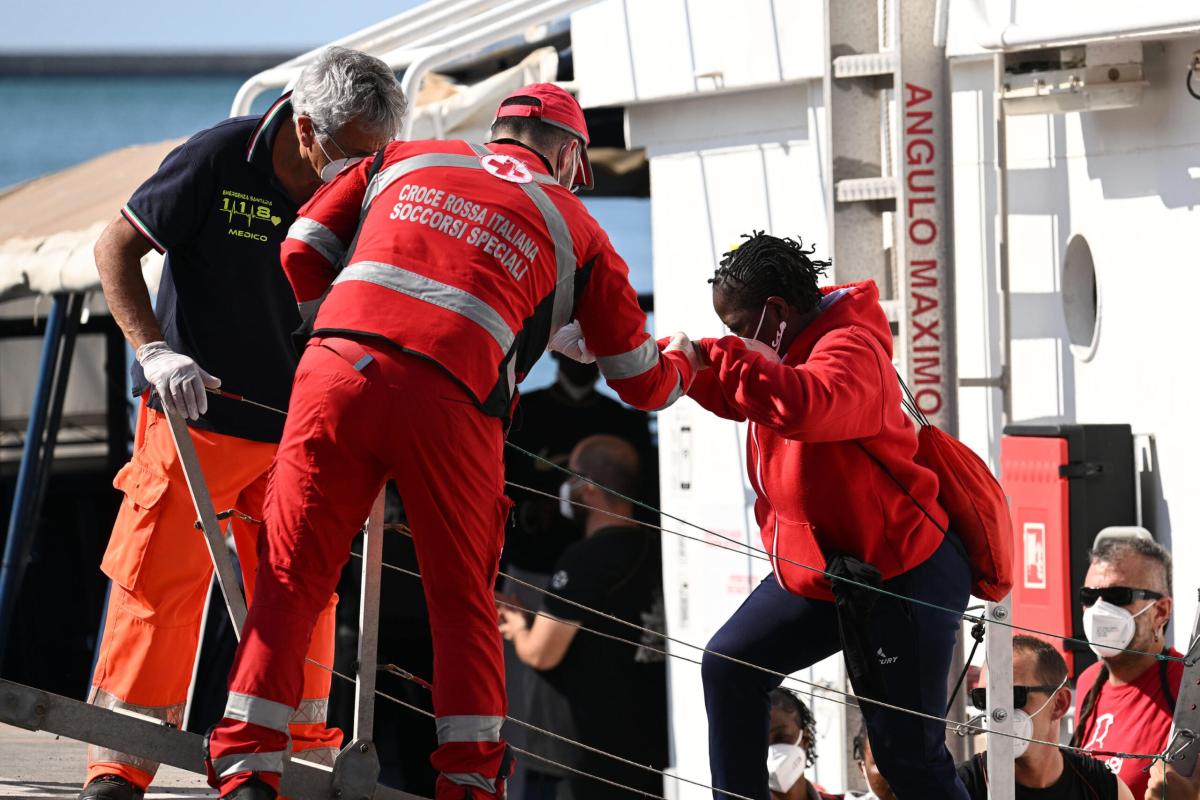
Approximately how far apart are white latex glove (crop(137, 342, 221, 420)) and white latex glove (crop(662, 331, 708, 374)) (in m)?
0.99

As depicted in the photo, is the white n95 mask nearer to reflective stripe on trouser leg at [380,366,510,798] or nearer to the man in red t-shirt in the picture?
reflective stripe on trouser leg at [380,366,510,798]

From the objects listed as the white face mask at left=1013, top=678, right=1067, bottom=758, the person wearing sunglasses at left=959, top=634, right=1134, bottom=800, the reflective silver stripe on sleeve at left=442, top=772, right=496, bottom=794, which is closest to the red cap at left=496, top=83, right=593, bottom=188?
the reflective silver stripe on sleeve at left=442, top=772, right=496, bottom=794

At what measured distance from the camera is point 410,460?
10.7 ft

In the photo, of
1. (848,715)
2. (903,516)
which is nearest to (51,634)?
(848,715)

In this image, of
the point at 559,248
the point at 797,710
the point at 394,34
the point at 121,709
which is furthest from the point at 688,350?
the point at 394,34

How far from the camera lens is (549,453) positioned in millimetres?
8930

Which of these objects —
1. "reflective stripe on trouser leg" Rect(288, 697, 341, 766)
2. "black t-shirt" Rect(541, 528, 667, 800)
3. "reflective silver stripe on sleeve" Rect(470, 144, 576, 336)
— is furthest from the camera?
"black t-shirt" Rect(541, 528, 667, 800)

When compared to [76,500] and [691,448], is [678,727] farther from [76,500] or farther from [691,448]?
[76,500]

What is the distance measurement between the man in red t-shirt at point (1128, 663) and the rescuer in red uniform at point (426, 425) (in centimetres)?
254

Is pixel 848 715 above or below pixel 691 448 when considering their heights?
below

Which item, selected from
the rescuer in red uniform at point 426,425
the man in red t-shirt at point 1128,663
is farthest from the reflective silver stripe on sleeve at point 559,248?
the man in red t-shirt at point 1128,663

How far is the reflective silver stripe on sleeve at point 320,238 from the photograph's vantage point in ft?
11.5

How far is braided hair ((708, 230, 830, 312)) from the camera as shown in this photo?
150 inches

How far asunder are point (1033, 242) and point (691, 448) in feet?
6.25
